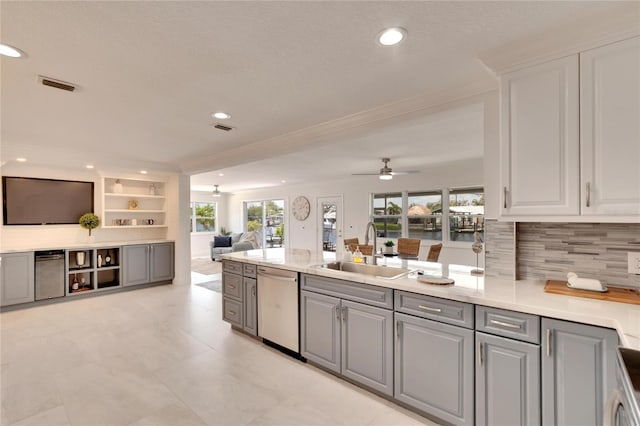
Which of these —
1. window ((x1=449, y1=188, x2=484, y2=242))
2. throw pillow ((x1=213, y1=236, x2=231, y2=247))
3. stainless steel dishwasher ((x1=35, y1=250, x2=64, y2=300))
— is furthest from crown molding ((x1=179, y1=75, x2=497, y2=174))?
throw pillow ((x1=213, y1=236, x2=231, y2=247))

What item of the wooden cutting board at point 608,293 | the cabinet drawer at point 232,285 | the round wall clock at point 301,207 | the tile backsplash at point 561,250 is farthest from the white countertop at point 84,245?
the wooden cutting board at point 608,293

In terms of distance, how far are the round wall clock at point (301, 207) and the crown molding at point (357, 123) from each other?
13.9 ft

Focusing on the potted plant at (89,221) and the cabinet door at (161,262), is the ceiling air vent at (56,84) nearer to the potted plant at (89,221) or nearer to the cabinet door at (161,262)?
the potted plant at (89,221)

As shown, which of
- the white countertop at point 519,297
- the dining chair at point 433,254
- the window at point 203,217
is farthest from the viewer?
the window at point 203,217

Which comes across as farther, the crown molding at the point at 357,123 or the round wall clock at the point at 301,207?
the round wall clock at the point at 301,207

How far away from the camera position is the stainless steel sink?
262 centimetres

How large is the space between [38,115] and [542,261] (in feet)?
14.8

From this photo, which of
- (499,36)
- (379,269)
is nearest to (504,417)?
(379,269)

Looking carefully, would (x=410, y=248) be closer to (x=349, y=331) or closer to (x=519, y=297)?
(x=349, y=331)

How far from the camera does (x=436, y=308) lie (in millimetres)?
1938

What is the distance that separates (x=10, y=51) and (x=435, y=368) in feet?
10.6

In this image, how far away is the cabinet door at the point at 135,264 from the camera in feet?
17.5

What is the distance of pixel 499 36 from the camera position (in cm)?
170

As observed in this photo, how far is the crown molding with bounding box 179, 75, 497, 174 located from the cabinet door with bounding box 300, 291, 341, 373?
165 centimetres
